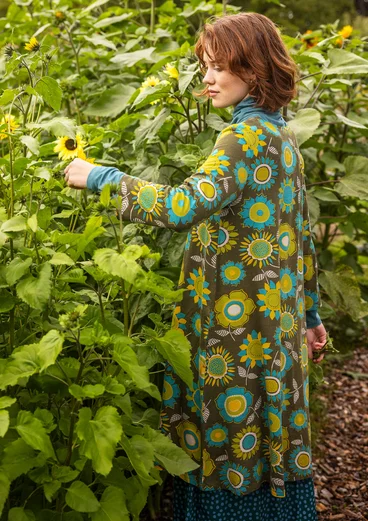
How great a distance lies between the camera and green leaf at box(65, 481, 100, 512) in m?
1.24

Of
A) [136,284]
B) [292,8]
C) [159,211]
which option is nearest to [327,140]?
[159,211]

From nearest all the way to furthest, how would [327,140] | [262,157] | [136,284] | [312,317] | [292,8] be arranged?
[136,284]
[262,157]
[312,317]
[327,140]
[292,8]

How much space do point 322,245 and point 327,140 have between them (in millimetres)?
479

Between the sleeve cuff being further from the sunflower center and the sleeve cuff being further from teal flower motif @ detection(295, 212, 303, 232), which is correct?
the sunflower center

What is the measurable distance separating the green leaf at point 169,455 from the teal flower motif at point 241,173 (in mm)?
529

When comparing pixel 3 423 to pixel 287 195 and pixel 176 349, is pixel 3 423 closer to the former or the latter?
pixel 176 349

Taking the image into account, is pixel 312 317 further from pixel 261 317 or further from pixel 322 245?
pixel 322 245

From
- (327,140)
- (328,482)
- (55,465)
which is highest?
A: (55,465)

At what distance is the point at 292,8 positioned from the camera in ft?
30.6

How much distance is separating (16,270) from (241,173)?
490mm

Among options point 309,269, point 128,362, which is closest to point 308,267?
point 309,269

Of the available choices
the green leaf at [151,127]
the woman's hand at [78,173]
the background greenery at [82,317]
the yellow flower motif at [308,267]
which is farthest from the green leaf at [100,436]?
the green leaf at [151,127]

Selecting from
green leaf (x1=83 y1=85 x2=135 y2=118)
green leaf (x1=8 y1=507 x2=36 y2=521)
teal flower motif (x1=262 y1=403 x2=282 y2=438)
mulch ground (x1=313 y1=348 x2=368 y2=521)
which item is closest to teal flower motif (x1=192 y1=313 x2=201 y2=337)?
teal flower motif (x1=262 y1=403 x2=282 y2=438)

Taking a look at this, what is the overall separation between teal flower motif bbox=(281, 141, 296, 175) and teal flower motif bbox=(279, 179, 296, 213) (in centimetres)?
3
